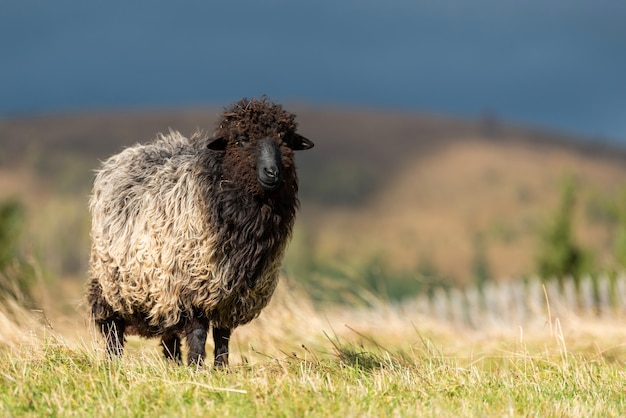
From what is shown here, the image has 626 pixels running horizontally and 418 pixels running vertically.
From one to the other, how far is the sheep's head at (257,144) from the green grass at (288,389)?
145 cm

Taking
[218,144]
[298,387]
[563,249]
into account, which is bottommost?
[563,249]

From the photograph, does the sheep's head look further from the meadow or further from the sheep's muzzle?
the meadow

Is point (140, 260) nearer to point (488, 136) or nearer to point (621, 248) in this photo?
point (621, 248)

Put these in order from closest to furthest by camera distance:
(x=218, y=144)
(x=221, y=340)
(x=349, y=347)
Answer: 1. (x=218, y=144)
2. (x=221, y=340)
3. (x=349, y=347)

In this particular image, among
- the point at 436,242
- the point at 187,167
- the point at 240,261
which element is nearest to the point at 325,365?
the point at 240,261

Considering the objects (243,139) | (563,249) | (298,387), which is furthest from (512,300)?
(298,387)

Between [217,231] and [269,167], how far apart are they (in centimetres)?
75

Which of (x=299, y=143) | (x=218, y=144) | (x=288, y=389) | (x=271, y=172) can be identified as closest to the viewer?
(x=288, y=389)

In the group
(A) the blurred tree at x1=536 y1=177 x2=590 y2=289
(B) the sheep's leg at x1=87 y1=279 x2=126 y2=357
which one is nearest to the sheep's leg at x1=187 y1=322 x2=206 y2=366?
(B) the sheep's leg at x1=87 y1=279 x2=126 y2=357

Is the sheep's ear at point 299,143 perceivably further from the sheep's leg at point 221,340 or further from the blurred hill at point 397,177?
the blurred hill at point 397,177

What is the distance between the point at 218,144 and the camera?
292 inches

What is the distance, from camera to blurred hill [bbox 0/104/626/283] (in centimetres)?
9481

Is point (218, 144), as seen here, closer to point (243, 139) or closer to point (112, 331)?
point (243, 139)

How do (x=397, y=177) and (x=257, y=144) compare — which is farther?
(x=397, y=177)
